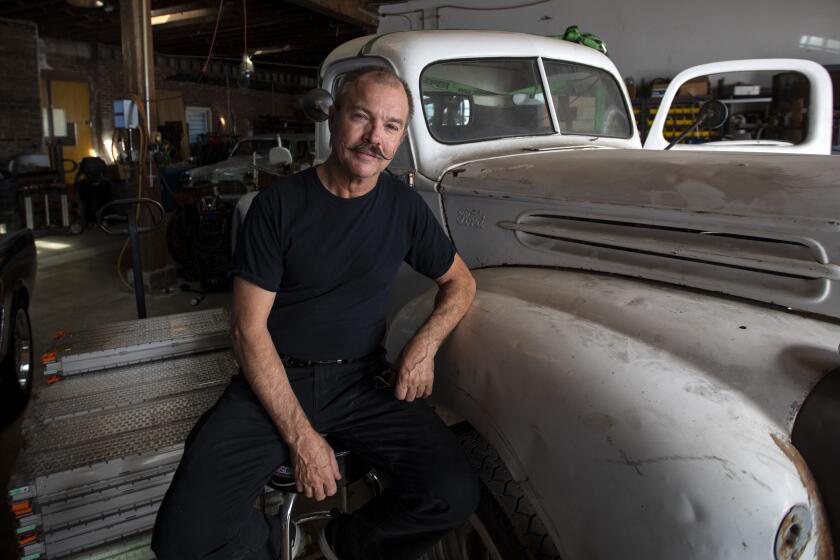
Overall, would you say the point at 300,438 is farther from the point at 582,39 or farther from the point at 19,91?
the point at 19,91

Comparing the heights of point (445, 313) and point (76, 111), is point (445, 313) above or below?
below

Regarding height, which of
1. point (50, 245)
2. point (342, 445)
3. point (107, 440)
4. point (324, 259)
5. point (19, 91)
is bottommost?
point (50, 245)

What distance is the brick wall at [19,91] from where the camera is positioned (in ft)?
40.2

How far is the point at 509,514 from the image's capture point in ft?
5.47

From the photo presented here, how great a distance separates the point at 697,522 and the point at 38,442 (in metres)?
2.13

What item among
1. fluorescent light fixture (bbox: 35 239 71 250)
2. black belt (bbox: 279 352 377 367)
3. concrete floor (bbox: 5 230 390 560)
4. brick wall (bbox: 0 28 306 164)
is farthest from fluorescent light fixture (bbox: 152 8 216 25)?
black belt (bbox: 279 352 377 367)

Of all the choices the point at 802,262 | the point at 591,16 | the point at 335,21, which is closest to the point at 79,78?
the point at 335,21

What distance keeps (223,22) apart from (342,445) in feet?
42.0

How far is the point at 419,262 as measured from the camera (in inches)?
80.1

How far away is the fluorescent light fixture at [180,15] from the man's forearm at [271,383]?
37.2 feet

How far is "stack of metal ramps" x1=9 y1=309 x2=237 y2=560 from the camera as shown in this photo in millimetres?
2021

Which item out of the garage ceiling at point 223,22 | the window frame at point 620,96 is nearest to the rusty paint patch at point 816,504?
the window frame at point 620,96

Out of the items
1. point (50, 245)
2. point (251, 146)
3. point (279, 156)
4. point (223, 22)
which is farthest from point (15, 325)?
point (223, 22)

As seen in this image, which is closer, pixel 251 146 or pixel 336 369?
pixel 336 369
